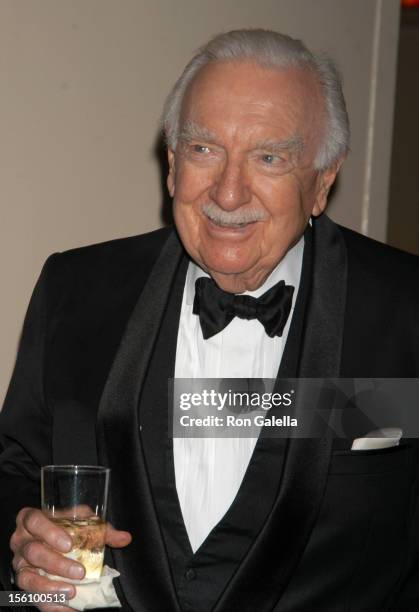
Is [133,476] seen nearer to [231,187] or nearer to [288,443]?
[288,443]

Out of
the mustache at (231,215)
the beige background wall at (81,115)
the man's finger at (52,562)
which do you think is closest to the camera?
the man's finger at (52,562)

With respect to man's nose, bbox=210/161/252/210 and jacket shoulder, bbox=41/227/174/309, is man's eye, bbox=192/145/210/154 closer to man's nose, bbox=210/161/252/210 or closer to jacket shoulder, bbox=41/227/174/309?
man's nose, bbox=210/161/252/210

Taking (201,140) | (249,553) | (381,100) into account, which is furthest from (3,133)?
(381,100)

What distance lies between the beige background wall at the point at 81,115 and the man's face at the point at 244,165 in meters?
0.55

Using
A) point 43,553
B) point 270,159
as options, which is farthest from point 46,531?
point 270,159

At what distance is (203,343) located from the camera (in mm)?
2541

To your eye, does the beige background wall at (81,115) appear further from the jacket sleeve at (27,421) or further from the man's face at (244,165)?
the man's face at (244,165)

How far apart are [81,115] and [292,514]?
1345mm

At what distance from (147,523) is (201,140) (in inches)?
35.2

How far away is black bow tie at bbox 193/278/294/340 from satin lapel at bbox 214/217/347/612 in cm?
10

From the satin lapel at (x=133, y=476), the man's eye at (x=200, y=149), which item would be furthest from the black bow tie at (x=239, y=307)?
the man's eye at (x=200, y=149)

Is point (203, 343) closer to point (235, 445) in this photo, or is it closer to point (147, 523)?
point (235, 445)

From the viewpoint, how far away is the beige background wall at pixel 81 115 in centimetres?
276

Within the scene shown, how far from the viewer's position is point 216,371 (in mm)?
2508
